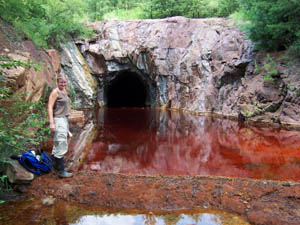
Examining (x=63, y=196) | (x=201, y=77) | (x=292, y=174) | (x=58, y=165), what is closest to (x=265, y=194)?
(x=292, y=174)

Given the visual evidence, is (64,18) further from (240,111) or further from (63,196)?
(63,196)

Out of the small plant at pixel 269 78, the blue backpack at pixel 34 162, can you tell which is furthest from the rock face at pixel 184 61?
the blue backpack at pixel 34 162

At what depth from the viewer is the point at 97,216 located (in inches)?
114

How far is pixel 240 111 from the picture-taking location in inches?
470

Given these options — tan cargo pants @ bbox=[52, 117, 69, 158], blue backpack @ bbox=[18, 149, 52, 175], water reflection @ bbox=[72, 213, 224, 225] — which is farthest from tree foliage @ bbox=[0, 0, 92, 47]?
water reflection @ bbox=[72, 213, 224, 225]

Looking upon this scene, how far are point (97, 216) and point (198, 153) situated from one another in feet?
11.9

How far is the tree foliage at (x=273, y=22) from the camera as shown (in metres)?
10.1

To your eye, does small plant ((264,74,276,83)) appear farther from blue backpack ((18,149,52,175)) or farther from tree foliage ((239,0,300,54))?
blue backpack ((18,149,52,175))

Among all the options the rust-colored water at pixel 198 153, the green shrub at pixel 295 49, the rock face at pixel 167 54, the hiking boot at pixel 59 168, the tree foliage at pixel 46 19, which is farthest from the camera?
the rock face at pixel 167 54

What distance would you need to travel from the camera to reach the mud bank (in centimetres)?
302

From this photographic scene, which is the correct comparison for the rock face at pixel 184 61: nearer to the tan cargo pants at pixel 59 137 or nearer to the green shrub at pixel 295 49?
the green shrub at pixel 295 49

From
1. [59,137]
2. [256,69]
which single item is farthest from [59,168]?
[256,69]

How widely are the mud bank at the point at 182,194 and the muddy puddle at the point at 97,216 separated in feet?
0.43

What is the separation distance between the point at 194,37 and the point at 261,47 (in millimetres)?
5910
